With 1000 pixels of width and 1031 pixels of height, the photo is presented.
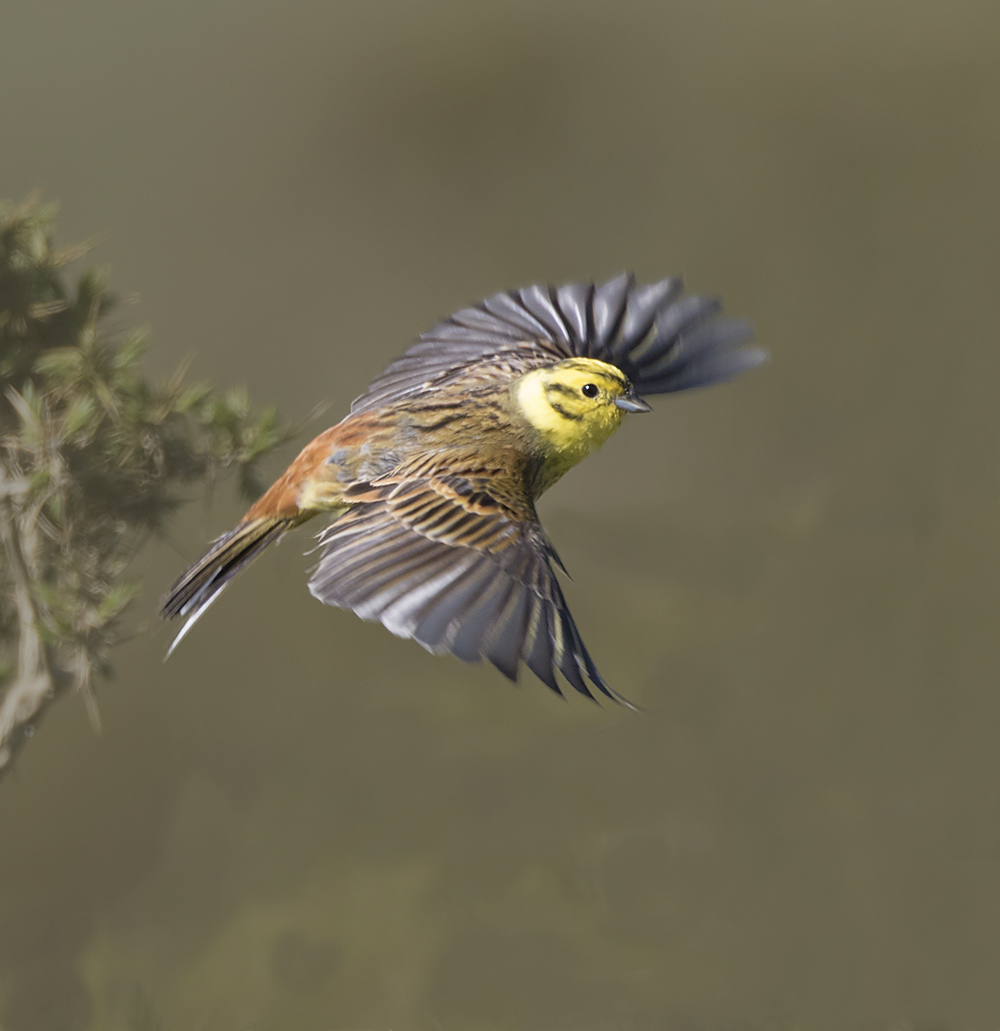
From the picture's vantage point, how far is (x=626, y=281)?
175 cm

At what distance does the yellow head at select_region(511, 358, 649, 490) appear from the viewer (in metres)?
1.41

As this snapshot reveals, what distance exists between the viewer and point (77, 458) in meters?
1.65

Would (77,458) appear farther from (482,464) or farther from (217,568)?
(482,464)

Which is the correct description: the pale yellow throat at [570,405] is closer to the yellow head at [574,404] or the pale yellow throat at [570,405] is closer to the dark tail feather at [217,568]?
the yellow head at [574,404]

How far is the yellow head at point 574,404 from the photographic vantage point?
1414mm

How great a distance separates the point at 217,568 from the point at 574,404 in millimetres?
504

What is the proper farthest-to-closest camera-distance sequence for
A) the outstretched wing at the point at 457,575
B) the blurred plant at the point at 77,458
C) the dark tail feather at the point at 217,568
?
1. the blurred plant at the point at 77,458
2. the dark tail feather at the point at 217,568
3. the outstretched wing at the point at 457,575

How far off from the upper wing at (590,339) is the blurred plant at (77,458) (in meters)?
0.26

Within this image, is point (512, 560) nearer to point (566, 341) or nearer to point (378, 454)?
point (378, 454)

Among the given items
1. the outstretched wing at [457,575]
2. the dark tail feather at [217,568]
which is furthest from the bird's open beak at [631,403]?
the dark tail feather at [217,568]

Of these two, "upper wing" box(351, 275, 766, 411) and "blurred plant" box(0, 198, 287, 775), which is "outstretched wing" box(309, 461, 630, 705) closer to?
"upper wing" box(351, 275, 766, 411)

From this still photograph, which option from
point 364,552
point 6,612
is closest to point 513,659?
point 364,552

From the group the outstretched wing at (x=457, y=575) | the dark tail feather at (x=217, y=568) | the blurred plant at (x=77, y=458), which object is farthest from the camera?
the blurred plant at (x=77, y=458)

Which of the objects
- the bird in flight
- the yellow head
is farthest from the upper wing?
the yellow head
